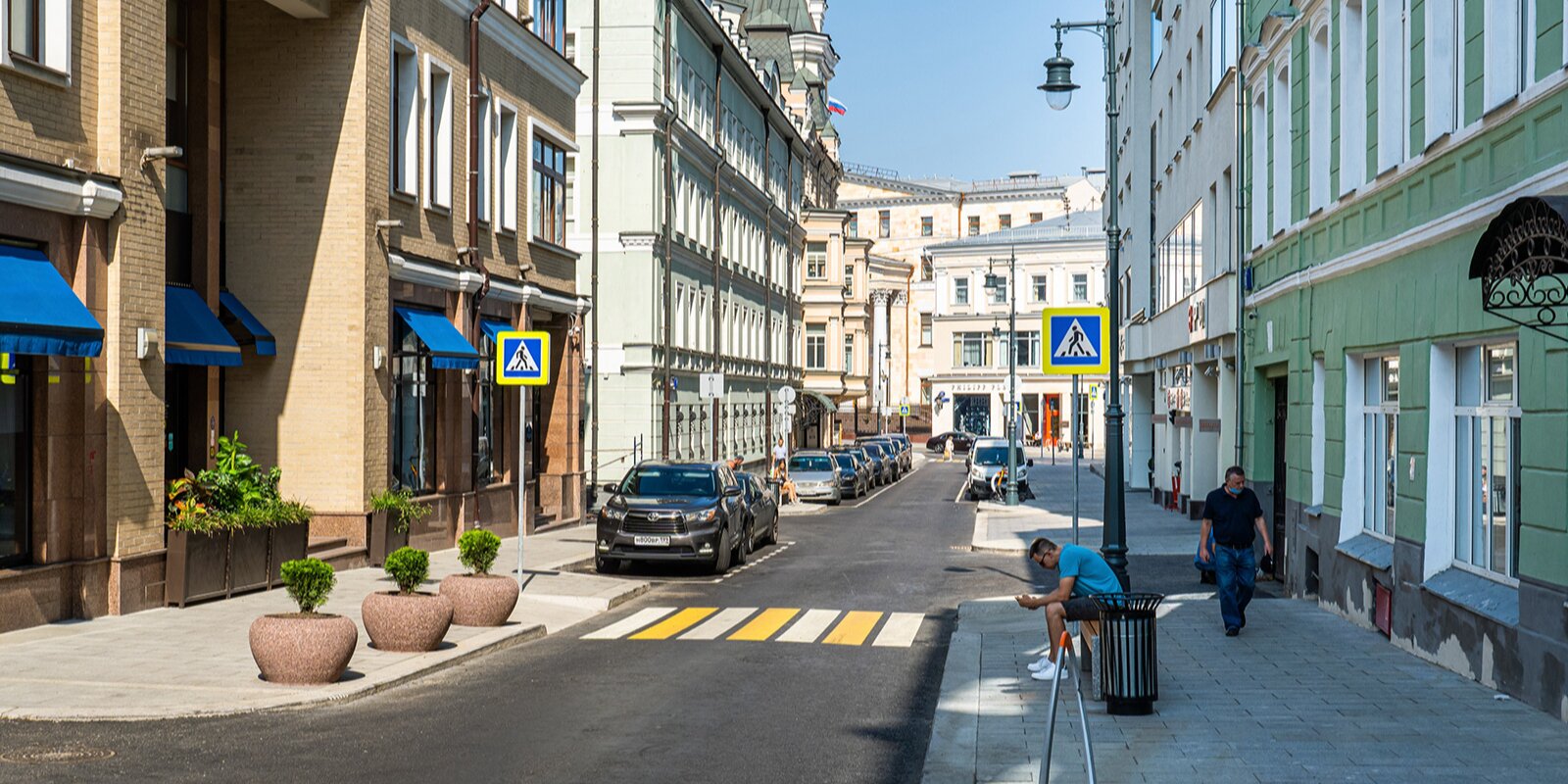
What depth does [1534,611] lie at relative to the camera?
36.2 feet

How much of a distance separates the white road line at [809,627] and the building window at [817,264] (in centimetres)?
5934

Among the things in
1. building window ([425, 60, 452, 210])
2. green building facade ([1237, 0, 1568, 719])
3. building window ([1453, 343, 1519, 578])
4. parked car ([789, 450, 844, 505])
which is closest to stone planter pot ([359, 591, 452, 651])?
green building facade ([1237, 0, 1568, 719])

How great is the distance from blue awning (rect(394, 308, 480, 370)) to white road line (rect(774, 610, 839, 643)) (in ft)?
26.5

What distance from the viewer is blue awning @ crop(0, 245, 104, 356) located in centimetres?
1366

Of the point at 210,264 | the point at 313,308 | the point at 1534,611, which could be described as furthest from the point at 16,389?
the point at 1534,611

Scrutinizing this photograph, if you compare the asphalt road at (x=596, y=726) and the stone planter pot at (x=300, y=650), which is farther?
the stone planter pot at (x=300, y=650)

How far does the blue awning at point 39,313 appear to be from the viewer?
538 inches

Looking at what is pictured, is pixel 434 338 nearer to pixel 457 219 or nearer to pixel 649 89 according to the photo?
pixel 457 219

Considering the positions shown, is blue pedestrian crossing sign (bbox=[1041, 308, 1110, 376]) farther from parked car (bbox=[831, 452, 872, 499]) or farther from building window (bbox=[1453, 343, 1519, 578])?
parked car (bbox=[831, 452, 872, 499])

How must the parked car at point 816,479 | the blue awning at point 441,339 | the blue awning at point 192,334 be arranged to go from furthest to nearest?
→ the parked car at point 816,479
the blue awning at point 441,339
the blue awning at point 192,334

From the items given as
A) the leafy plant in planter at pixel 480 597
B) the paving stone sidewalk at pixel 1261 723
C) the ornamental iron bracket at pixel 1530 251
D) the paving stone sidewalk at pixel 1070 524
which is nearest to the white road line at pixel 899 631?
the paving stone sidewalk at pixel 1261 723

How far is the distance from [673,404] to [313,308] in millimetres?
25931

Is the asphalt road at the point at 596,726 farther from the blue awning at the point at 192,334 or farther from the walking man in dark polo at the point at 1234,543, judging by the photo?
the blue awning at the point at 192,334

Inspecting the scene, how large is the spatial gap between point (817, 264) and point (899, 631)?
61385mm
